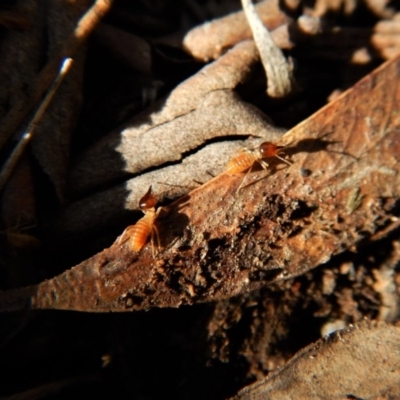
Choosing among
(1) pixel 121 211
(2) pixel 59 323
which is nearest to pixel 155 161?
(1) pixel 121 211

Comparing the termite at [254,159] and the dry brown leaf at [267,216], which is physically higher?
the termite at [254,159]

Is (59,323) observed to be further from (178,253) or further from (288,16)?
(288,16)

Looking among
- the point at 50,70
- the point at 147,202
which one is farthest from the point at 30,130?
the point at 147,202

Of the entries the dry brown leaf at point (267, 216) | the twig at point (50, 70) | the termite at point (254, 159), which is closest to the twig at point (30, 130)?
the twig at point (50, 70)

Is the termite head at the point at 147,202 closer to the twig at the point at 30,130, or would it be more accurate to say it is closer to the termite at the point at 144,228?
the termite at the point at 144,228

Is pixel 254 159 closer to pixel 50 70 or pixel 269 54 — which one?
pixel 269 54

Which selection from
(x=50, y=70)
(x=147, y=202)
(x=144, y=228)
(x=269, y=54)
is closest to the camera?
(x=144, y=228)
